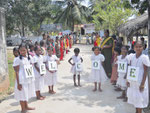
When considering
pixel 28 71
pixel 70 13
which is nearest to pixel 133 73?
pixel 28 71

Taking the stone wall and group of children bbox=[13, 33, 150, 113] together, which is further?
the stone wall

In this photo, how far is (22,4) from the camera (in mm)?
21828

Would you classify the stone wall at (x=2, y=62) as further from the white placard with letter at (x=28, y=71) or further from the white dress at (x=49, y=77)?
the white placard with letter at (x=28, y=71)

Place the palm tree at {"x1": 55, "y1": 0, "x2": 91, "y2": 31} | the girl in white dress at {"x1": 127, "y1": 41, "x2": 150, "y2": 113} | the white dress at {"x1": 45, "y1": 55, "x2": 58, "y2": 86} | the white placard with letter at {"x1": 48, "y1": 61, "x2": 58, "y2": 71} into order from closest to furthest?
the girl in white dress at {"x1": 127, "y1": 41, "x2": 150, "y2": 113} < the white placard with letter at {"x1": 48, "y1": 61, "x2": 58, "y2": 71} < the white dress at {"x1": 45, "y1": 55, "x2": 58, "y2": 86} < the palm tree at {"x1": 55, "y1": 0, "x2": 91, "y2": 31}

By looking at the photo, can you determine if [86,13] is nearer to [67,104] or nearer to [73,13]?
[73,13]

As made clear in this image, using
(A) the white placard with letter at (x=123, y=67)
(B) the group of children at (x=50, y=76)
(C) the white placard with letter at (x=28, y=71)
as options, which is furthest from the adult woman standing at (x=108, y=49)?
(C) the white placard with letter at (x=28, y=71)

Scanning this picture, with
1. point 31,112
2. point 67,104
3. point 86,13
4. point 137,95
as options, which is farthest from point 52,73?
point 86,13

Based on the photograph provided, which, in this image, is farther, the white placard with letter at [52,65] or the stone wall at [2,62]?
the stone wall at [2,62]

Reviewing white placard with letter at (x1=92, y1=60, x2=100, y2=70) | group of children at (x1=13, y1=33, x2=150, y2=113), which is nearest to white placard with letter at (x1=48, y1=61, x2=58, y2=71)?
group of children at (x1=13, y1=33, x2=150, y2=113)

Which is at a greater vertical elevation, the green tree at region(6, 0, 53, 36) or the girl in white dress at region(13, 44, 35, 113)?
the green tree at region(6, 0, 53, 36)

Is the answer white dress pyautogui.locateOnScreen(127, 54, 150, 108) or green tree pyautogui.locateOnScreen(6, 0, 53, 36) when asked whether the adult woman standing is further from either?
green tree pyautogui.locateOnScreen(6, 0, 53, 36)

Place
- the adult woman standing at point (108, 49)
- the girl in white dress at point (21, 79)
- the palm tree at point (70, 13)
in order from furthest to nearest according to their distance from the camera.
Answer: the palm tree at point (70, 13), the adult woman standing at point (108, 49), the girl in white dress at point (21, 79)

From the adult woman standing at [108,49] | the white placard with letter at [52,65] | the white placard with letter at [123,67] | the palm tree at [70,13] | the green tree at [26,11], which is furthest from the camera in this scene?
the palm tree at [70,13]

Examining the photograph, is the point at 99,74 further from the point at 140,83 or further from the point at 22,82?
the point at 22,82
